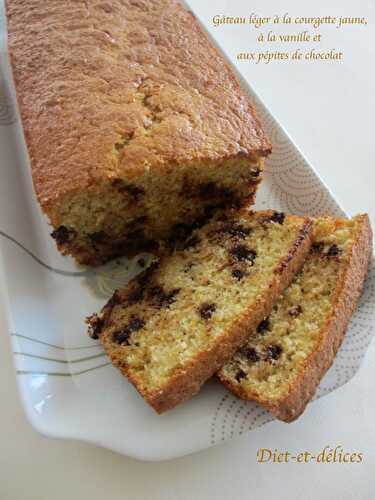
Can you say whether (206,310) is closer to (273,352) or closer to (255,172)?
(273,352)

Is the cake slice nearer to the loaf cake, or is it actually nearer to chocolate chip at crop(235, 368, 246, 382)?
chocolate chip at crop(235, 368, 246, 382)

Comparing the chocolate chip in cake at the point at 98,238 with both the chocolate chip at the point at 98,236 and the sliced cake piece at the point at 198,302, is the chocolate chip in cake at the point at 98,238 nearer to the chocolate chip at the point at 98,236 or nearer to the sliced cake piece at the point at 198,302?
the chocolate chip at the point at 98,236

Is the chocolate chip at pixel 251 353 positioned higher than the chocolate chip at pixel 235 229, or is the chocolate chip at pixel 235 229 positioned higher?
the chocolate chip at pixel 235 229

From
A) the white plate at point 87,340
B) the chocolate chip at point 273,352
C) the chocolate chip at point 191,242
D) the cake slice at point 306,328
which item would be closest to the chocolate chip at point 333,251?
the cake slice at point 306,328

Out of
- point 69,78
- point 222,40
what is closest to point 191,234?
point 69,78

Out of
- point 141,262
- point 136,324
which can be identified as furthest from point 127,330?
point 141,262

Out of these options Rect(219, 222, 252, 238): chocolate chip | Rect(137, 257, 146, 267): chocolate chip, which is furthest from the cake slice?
Rect(137, 257, 146, 267): chocolate chip
